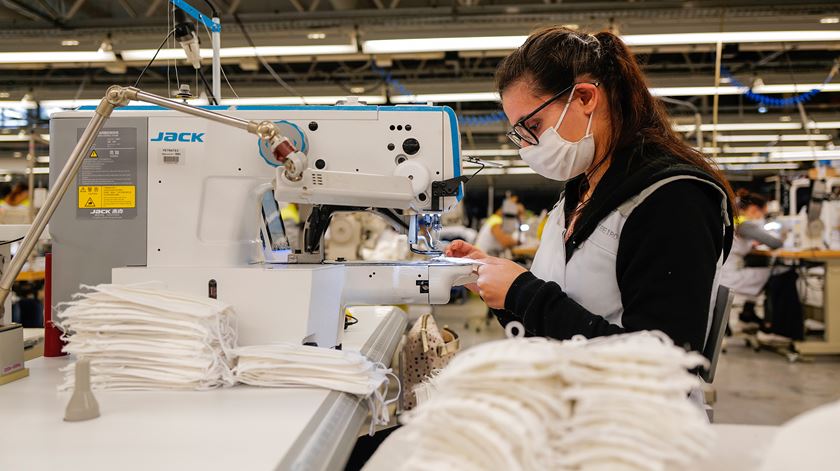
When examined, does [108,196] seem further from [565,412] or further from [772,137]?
[772,137]

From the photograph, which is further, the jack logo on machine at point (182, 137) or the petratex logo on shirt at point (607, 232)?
the jack logo on machine at point (182, 137)

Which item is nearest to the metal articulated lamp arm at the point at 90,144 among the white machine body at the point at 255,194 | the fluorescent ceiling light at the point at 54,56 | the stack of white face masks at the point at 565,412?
the white machine body at the point at 255,194

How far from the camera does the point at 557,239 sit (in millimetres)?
1415

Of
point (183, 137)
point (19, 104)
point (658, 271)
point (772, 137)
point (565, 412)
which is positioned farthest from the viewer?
point (772, 137)

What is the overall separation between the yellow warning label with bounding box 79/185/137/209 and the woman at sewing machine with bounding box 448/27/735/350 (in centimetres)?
91

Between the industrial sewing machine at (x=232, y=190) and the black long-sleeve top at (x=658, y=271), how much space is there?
37 centimetres

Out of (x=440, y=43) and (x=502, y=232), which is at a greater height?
(x=440, y=43)

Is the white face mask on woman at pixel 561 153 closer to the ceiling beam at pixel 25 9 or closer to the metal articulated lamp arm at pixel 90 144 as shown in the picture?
the metal articulated lamp arm at pixel 90 144

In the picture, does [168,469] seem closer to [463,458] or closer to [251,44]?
[463,458]

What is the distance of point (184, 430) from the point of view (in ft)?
2.89

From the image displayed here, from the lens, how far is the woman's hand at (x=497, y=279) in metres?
1.25

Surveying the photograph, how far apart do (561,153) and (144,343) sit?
981 millimetres

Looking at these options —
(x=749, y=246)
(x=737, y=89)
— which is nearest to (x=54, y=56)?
(x=749, y=246)

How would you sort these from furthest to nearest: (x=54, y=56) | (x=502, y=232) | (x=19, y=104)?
1. (x=502, y=232)
2. (x=19, y=104)
3. (x=54, y=56)
